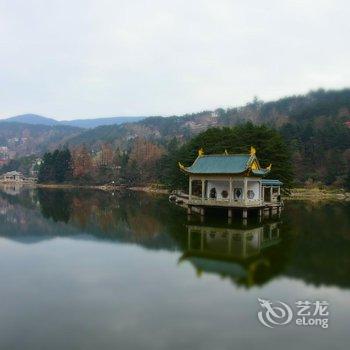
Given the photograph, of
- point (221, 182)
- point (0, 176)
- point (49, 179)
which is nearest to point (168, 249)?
point (221, 182)

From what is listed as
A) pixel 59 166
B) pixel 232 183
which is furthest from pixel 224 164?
pixel 59 166

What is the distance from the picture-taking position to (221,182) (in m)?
39.1

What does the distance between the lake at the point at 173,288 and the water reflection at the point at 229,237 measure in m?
0.08

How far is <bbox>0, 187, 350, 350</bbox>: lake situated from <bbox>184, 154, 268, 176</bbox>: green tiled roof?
26.0ft

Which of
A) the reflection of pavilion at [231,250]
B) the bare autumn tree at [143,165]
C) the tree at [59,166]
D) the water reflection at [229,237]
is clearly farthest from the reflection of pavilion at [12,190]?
the reflection of pavilion at [231,250]

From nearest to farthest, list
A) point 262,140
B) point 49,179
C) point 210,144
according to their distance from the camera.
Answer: point 262,140, point 210,144, point 49,179

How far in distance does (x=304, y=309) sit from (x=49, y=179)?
Answer: 334 feet

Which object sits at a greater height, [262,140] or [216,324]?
[262,140]

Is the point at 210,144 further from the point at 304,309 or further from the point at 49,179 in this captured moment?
the point at 49,179

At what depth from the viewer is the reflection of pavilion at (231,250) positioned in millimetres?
17531

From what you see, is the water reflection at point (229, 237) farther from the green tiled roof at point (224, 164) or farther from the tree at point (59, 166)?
the tree at point (59, 166)

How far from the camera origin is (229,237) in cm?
2592

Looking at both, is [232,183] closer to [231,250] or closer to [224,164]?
[224,164]

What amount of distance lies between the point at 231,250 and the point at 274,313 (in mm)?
9322
